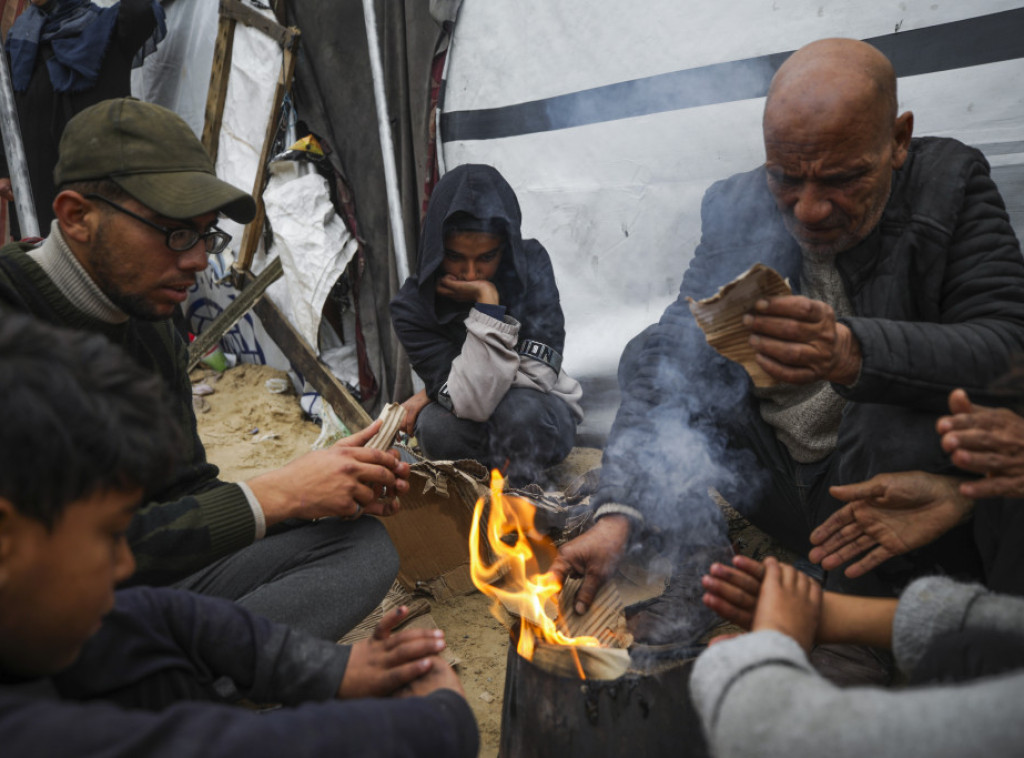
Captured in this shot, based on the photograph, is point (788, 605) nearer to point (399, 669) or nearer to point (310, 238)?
point (399, 669)

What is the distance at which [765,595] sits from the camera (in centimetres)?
154

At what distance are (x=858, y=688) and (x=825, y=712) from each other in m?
0.09

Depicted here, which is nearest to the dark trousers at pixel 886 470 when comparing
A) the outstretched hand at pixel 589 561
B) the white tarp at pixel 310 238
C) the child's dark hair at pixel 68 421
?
the outstretched hand at pixel 589 561

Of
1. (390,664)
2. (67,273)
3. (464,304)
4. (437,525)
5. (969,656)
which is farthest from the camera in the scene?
(464,304)

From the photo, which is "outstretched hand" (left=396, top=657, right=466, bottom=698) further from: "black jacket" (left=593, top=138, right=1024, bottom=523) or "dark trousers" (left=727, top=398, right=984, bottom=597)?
"dark trousers" (left=727, top=398, right=984, bottom=597)

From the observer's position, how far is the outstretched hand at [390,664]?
1.51 meters

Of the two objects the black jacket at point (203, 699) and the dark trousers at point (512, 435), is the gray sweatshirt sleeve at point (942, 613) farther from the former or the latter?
the dark trousers at point (512, 435)

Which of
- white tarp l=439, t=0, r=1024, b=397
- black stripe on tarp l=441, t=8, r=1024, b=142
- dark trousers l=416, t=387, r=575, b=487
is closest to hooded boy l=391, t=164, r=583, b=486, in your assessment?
dark trousers l=416, t=387, r=575, b=487

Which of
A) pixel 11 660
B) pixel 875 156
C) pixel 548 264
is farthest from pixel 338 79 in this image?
pixel 11 660

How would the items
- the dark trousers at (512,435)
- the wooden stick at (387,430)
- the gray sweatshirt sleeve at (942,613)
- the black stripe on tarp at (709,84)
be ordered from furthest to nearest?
the dark trousers at (512,435)
the black stripe on tarp at (709,84)
the wooden stick at (387,430)
the gray sweatshirt sleeve at (942,613)

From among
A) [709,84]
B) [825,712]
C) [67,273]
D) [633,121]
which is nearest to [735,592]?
[825,712]

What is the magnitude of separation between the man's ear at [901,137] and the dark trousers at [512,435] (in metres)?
1.74

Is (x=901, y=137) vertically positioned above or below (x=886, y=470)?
above

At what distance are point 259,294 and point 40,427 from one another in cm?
415
